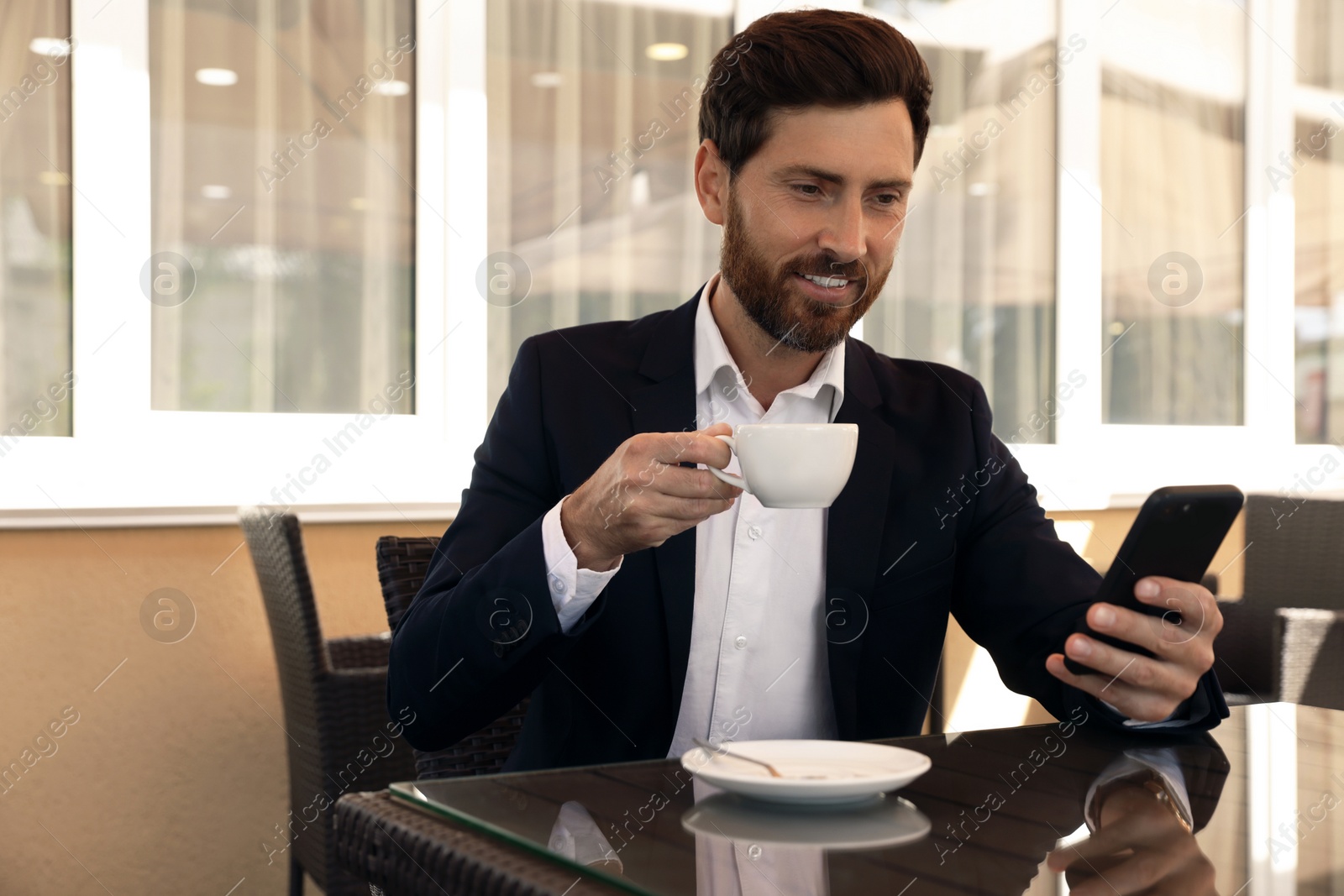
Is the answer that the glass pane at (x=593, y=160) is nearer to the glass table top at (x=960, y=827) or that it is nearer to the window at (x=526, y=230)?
the window at (x=526, y=230)

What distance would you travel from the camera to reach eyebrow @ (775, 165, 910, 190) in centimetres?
157

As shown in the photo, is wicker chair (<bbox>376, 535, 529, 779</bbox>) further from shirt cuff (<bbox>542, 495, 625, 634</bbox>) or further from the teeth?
the teeth

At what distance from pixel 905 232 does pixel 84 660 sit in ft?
8.48

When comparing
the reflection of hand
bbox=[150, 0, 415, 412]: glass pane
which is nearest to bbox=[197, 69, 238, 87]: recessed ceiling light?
bbox=[150, 0, 415, 412]: glass pane

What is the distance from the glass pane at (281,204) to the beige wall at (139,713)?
40 centimetres

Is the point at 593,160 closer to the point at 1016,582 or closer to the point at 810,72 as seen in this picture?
the point at 810,72

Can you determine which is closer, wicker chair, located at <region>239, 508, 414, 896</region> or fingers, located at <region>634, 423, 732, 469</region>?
fingers, located at <region>634, 423, 732, 469</region>

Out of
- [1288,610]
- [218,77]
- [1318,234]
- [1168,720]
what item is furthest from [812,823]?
[1318,234]

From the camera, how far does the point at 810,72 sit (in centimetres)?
158

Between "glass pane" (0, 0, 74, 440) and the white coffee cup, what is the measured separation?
82.0 inches

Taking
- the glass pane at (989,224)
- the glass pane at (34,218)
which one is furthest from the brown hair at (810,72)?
the glass pane at (989,224)

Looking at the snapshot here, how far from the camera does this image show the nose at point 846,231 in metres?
1.58

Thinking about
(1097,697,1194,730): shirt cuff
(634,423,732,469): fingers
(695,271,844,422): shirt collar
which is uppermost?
(695,271,844,422): shirt collar

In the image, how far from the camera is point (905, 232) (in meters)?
3.83
